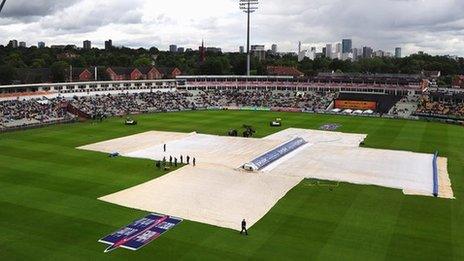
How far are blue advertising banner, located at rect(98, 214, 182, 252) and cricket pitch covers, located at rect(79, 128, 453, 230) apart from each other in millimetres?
1152

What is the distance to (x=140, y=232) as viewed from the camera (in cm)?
2348

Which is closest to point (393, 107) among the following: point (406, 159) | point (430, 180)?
point (406, 159)

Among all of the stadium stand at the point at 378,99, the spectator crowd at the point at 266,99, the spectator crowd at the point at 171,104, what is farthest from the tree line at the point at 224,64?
the stadium stand at the point at 378,99

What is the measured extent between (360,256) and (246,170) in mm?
17031

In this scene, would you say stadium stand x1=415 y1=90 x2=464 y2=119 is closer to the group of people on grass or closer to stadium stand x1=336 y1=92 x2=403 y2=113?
stadium stand x1=336 y1=92 x2=403 y2=113

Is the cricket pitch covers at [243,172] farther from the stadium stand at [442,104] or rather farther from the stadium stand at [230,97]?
the stadium stand at [442,104]

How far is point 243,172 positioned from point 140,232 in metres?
14.3

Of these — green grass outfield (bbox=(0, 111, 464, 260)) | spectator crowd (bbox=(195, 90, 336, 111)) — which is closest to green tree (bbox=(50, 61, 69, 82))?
spectator crowd (bbox=(195, 90, 336, 111))

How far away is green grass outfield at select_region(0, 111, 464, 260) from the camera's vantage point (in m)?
21.2

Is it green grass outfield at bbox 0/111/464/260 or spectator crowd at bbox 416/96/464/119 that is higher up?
spectator crowd at bbox 416/96/464/119

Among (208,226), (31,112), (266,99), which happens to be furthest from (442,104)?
(31,112)

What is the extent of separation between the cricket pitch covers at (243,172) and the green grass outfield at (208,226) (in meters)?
1.35

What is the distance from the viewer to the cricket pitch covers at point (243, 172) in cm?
2784

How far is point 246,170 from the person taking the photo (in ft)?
121
